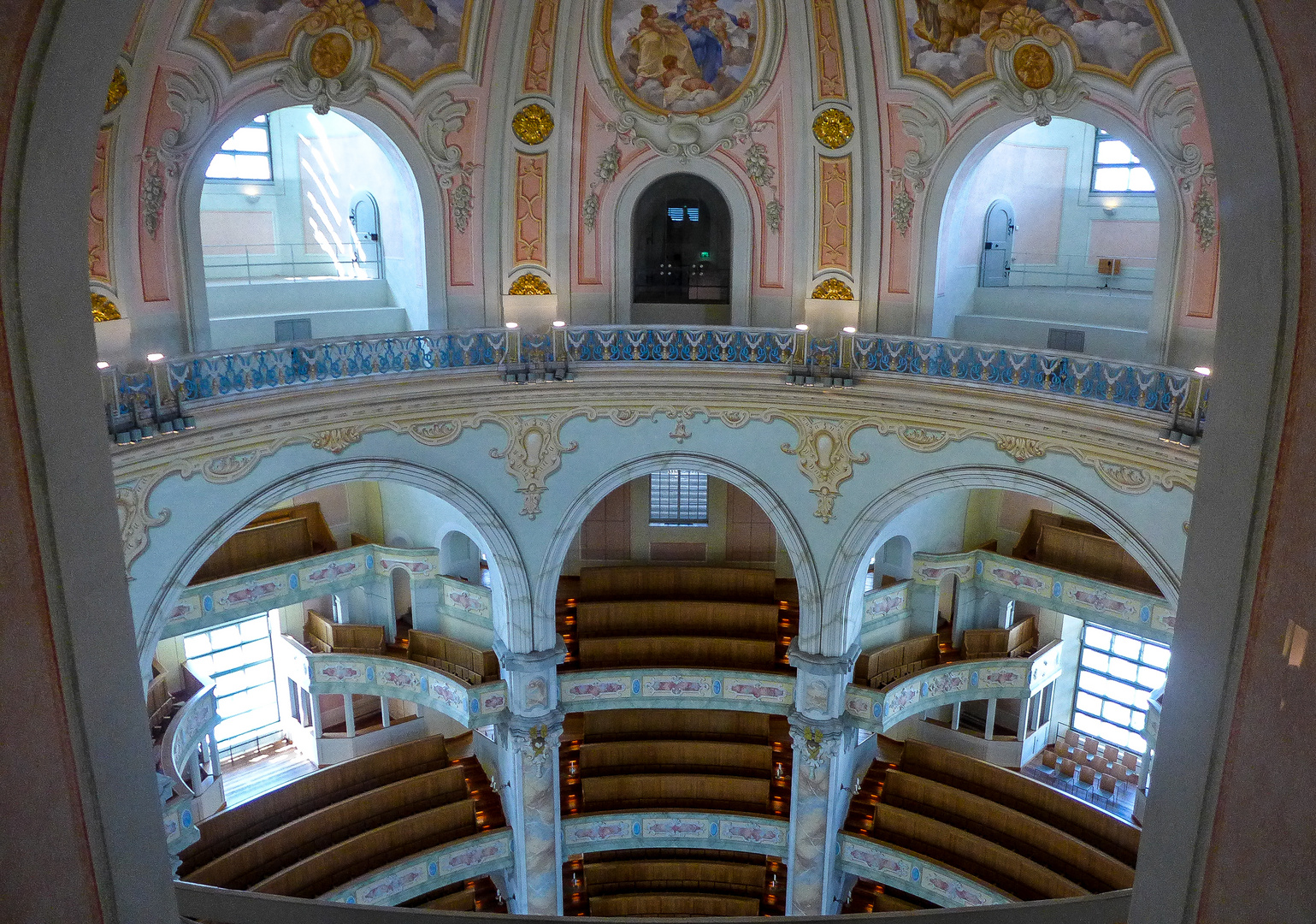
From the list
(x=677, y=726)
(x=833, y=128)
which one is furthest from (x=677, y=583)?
(x=833, y=128)

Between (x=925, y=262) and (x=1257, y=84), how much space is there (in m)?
12.3

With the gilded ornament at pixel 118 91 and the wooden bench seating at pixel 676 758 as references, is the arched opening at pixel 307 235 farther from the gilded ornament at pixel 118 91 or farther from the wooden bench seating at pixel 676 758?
the wooden bench seating at pixel 676 758

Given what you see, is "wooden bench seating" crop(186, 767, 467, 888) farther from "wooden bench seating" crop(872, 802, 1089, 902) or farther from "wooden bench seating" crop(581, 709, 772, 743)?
"wooden bench seating" crop(872, 802, 1089, 902)

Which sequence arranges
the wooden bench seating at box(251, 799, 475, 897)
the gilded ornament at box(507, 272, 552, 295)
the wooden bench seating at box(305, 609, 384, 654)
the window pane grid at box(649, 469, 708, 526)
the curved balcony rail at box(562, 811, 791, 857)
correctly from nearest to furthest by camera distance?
the wooden bench seating at box(251, 799, 475, 897), the gilded ornament at box(507, 272, 552, 295), the curved balcony rail at box(562, 811, 791, 857), the wooden bench seating at box(305, 609, 384, 654), the window pane grid at box(649, 469, 708, 526)

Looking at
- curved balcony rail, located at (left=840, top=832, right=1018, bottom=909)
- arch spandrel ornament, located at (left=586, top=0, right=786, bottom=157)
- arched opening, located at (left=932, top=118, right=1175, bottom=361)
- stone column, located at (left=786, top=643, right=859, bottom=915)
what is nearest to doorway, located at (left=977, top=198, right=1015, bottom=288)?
arched opening, located at (left=932, top=118, right=1175, bottom=361)

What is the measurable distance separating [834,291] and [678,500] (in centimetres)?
601

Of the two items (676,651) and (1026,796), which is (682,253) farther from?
(1026,796)

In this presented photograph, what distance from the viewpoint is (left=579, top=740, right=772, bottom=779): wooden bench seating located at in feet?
57.8

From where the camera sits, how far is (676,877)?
1784 centimetres

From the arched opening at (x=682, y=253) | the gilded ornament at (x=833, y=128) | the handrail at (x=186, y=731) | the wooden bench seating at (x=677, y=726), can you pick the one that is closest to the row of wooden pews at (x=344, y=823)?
the handrail at (x=186, y=731)

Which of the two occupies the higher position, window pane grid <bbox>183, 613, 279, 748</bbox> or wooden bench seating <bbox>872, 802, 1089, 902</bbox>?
window pane grid <bbox>183, 613, 279, 748</bbox>

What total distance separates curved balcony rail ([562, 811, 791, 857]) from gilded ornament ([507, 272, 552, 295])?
8843 millimetres

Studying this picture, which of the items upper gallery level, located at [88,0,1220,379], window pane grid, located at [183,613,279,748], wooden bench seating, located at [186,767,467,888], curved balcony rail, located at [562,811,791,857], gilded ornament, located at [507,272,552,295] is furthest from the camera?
window pane grid, located at [183,613,279,748]

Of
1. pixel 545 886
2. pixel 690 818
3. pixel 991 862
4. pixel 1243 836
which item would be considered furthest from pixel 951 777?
pixel 1243 836
